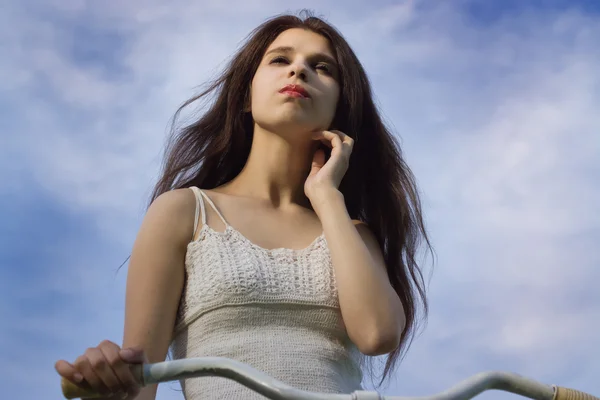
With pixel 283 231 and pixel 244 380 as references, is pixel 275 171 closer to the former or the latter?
pixel 283 231

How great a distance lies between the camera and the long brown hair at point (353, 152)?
11.5 feet

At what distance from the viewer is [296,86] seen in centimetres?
321

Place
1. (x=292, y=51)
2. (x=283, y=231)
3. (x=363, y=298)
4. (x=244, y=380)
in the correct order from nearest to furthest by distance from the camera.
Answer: (x=244, y=380) < (x=363, y=298) < (x=283, y=231) < (x=292, y=51)

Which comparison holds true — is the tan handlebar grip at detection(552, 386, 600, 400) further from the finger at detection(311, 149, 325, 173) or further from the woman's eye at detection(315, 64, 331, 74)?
the woman's eye at detection(315, 64, 331, 74)

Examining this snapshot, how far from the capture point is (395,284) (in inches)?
135

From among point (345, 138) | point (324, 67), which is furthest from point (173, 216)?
point (324, 67)

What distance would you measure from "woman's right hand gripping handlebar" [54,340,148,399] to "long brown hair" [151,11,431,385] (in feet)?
5.71

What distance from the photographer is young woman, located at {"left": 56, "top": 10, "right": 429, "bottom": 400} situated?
2732 millimetres

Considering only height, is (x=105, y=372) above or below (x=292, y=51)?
below

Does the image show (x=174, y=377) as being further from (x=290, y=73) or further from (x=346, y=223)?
Answer: (x=290, y=73)

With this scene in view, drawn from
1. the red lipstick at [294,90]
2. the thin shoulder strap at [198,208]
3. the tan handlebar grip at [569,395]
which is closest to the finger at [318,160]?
the red lipstick at [294,90]

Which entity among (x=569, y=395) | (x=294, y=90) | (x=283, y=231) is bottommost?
(x=569, y=395)

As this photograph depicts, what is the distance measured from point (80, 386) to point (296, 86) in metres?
1.66

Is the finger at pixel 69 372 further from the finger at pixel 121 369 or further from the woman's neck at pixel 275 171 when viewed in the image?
the woman's neck at pixel 275 171
